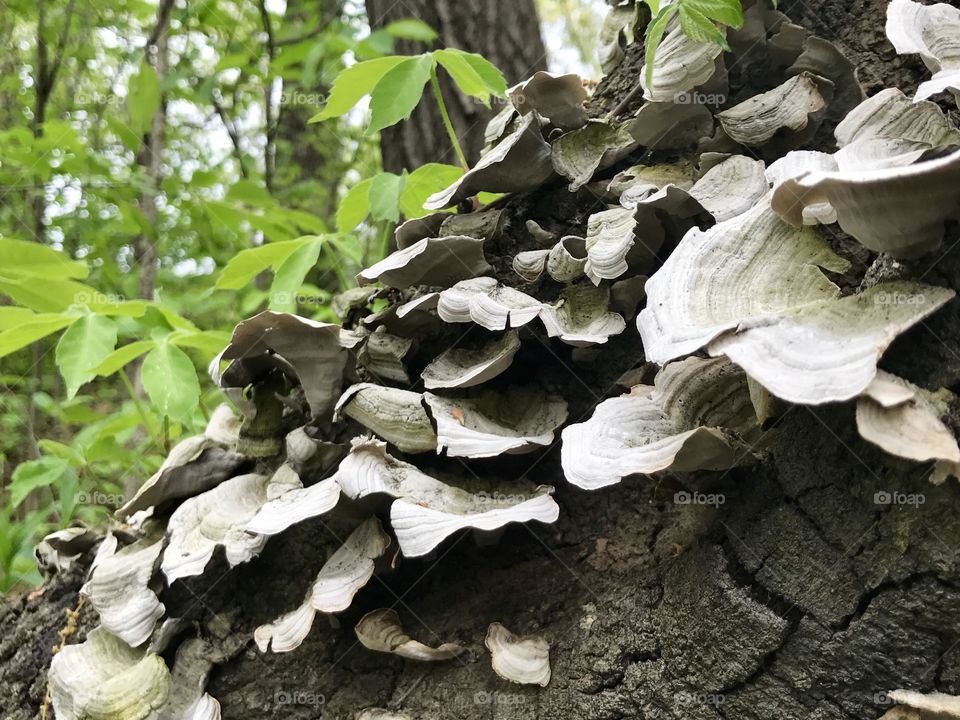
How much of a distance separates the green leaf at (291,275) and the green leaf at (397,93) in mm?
595

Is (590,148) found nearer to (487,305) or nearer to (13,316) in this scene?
(487,305)

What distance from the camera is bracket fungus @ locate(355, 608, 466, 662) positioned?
1.48 m

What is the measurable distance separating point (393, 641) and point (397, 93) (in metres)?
1.59

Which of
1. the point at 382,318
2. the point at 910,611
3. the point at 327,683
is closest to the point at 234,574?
the point at 327,683

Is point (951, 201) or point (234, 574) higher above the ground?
point (951, 201)

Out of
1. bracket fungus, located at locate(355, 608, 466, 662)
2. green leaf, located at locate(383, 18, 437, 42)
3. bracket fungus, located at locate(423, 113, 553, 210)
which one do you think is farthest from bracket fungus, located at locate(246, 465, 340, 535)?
green leaf, located at locate(383, 18, 437, 42)

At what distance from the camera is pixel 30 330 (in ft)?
7.25

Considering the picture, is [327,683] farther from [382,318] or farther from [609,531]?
[382,318]

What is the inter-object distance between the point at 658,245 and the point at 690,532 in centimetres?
70

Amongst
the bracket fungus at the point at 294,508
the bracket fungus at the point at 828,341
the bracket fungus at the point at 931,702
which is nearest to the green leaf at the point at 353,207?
the bracket fungus at the point at 294,508

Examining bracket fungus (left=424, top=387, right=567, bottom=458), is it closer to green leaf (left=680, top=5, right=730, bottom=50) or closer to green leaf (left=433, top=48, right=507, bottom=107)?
green leaf (left=680, top=5, right=730, bottom=50)

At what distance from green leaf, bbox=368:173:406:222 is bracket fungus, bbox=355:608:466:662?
52.8 inches

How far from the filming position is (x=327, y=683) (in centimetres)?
161

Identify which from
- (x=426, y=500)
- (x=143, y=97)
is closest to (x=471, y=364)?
(x=426, y=500)
